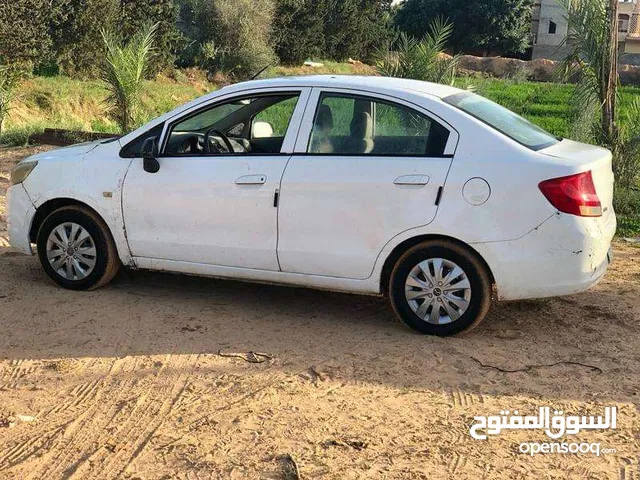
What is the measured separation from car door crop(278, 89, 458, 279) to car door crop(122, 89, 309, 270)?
0.46ft

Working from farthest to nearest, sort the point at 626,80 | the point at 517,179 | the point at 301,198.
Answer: the point at 626,80 < the point at 301,198 < the point at 517,179

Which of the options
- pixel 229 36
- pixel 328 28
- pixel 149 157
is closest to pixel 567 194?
pixel 149 157

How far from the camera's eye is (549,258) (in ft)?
15.7

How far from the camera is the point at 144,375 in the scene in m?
4.47

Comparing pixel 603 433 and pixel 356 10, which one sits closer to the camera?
pixel 603 433

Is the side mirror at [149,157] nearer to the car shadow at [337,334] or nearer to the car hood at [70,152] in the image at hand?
the car hood at [70,152]

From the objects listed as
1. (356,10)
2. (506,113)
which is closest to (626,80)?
(356,10)

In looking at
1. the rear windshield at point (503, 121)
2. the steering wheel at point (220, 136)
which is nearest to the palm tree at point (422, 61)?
the rear windshield at point (503, 121)

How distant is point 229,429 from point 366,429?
687 millimetres

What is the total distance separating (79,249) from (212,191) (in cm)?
128

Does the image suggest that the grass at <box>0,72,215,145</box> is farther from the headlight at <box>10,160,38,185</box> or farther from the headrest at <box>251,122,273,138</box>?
the headrest at <box>251,122,273,138</box>

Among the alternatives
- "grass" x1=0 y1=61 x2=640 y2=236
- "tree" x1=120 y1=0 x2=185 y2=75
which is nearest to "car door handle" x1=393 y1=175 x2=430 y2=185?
"grass" x1=0 y1=61 x2=640 y2=236

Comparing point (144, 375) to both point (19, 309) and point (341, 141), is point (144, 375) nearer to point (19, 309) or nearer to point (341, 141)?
point (19, 309)

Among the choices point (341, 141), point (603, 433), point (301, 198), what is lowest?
point (603, 433)
